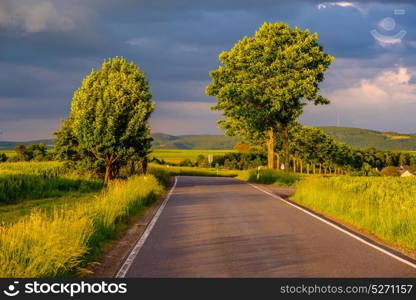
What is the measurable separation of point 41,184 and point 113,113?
5538mm

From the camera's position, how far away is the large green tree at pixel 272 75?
34.9 m

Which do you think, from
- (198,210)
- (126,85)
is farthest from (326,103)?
(198,210)

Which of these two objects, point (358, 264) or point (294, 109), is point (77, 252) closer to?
point (358, 264)

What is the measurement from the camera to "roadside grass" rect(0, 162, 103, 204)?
23.6 m

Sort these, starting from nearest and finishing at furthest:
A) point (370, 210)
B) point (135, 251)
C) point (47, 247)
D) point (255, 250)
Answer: point (47, 247)
point (255, 250)
point (135, 251)
point (370, 210)

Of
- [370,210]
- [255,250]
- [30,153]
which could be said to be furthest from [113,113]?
[30,153]

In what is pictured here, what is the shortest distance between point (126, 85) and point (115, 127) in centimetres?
254

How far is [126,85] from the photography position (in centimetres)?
2748

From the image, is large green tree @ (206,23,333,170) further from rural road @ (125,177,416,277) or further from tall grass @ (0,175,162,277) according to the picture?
tall grass @ (0,175,162,277)

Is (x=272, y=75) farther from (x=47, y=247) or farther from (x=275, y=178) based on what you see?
(x=47, y=247)

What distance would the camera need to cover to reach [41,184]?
85.3 feet

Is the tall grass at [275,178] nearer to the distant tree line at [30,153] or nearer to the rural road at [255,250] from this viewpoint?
the rural road at [255,250]

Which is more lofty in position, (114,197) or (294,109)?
(294,109)

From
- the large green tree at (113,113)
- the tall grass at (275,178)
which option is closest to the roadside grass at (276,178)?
the tall grass at (275,178)
